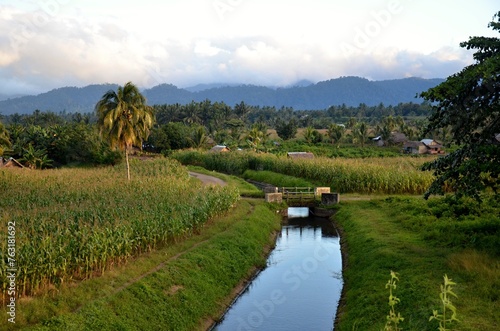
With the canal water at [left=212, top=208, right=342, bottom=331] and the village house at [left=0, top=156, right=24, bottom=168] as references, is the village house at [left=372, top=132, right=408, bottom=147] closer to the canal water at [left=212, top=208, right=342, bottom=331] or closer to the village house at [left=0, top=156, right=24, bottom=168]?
the village house at [left=0, top=156, right=24, bottom=168]

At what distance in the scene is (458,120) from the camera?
21.1 metres

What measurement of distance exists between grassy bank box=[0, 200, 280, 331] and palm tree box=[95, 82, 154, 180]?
1675 cm

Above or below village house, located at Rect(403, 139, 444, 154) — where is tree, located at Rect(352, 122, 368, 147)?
above

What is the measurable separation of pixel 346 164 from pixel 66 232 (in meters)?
42.2

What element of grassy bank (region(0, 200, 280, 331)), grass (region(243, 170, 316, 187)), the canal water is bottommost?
the canal water

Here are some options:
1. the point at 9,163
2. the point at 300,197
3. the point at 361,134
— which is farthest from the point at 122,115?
the point at 361,134

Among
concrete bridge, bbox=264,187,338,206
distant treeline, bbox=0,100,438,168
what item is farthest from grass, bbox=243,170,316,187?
distant treeline, bbox=0,100,438,168

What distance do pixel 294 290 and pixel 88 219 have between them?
11849 mm

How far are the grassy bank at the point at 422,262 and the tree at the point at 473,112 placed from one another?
3.62 meters

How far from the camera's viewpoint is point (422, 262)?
23.5 meters

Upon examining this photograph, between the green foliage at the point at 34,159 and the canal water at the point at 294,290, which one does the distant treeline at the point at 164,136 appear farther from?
the canal water at the point at 294,290

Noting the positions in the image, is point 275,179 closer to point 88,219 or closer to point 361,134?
point 88,219

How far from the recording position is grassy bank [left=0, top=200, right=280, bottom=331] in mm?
16547

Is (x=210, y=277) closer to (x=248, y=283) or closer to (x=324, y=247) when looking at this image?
(x=248, y=283)
